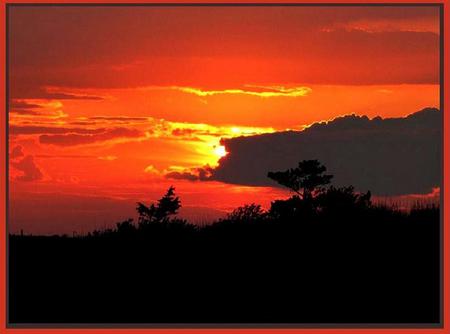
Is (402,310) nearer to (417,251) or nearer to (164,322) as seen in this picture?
(417,251)

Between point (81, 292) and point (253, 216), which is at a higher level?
point (253, 216)

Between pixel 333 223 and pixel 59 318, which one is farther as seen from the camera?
pixel 333 223

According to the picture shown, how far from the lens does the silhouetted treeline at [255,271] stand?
17547 mm

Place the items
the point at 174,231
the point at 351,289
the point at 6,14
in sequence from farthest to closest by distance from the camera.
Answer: the point at 174,231 < the point at 351,289 < the point at 6,14

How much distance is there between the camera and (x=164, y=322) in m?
17.4

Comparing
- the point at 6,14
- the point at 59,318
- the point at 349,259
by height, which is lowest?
the point at 59,318

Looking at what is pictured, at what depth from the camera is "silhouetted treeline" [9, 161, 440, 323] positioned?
17547 millimetres

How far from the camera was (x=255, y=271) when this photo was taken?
1886 cm

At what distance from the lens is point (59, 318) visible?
708 inches

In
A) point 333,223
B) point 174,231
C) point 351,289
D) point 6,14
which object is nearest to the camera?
point 6,14

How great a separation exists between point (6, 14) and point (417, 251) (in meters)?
9.67

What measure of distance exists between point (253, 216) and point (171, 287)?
5.07m

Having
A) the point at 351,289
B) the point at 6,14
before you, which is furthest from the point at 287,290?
the point at 6,14

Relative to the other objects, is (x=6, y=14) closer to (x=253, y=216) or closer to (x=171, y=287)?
(x=171, y=287)
